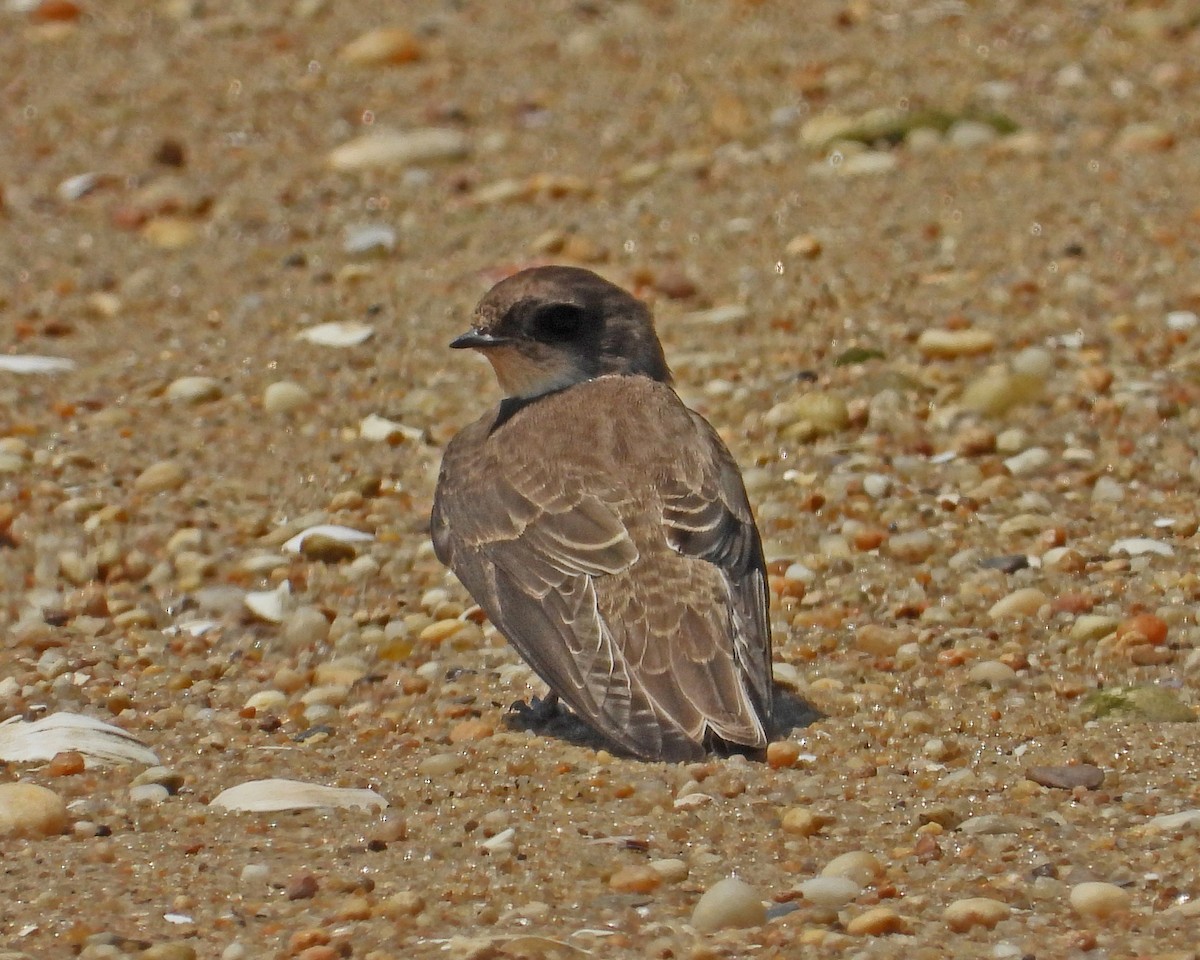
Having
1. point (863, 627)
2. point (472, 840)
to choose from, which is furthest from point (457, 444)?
point (472, 840)

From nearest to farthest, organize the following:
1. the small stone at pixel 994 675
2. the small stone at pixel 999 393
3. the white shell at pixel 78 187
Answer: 1. the small stone at pixel 994 675
2. the small stone at pixel 999 393
3. the white shell at pixel 78 187

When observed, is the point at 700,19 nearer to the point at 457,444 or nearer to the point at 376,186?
the point at 376,186

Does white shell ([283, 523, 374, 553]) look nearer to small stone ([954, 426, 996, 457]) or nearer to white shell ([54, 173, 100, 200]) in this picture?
small stone ([954, 426, 996, 457])

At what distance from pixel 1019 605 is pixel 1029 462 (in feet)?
4.24

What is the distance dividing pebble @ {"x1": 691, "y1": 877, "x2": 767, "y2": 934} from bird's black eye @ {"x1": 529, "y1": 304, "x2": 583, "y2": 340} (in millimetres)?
2590

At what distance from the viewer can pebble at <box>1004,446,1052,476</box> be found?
7883 mm

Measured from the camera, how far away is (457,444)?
6.93m

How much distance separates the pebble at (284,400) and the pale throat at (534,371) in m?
1.87

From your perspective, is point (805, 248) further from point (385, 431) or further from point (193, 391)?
point (193, 391)

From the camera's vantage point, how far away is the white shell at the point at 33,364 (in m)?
9.16

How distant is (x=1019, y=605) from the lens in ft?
22.1

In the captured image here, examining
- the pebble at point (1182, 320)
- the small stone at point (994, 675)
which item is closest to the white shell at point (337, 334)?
the pebble at point (1182, 320)

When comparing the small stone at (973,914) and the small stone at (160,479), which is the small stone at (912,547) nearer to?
the small stone at (973,914)

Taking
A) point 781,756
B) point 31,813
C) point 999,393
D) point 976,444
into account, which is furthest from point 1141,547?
point 31,813
